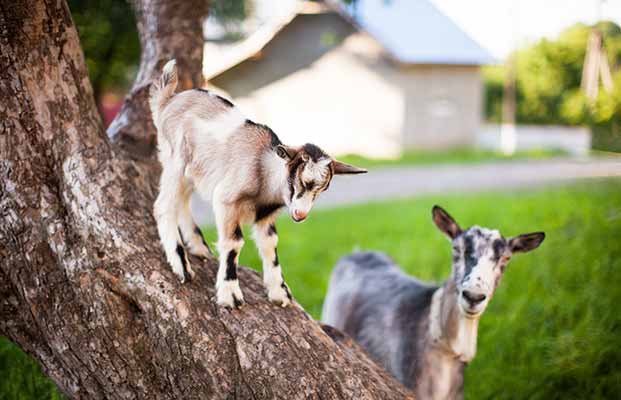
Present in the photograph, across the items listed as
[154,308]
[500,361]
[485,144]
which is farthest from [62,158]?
[485,144]

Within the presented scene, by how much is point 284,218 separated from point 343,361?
6508 mm

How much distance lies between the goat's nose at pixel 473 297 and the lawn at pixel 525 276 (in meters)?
1.34

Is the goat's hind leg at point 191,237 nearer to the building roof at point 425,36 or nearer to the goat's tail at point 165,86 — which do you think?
the goat's tail at point 165,86

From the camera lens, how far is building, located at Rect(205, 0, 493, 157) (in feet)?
50.0

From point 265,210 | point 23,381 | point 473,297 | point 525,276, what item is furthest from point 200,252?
point 525,276

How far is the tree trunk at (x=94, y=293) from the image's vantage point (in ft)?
7.73

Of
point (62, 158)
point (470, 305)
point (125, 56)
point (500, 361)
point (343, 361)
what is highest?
point (125, 56)

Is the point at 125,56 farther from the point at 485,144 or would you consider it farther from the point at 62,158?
the point at 485,144

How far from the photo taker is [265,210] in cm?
235

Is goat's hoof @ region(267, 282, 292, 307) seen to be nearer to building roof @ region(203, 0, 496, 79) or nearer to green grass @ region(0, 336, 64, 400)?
green grass @ region(0, 336, 64, 400)

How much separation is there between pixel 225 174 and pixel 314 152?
0.44 m

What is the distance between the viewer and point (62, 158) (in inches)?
101

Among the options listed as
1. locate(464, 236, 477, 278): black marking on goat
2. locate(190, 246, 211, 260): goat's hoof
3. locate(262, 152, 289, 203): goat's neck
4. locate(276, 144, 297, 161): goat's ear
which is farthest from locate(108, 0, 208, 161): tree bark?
locate(464, 236, 477, 278): black marking on goat

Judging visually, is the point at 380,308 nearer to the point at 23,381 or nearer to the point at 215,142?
the point at 215,142
